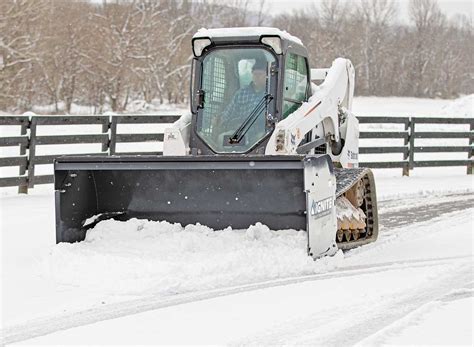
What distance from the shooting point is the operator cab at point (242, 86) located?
24.7ft

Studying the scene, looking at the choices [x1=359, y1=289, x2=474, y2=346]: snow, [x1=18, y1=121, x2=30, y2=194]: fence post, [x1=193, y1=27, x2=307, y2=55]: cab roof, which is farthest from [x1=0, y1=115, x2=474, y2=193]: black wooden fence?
[x1=359, y1=289, x2=474, y2=346]: snow

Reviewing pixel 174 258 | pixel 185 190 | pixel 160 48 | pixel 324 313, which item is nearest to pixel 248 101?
pixel 185 190

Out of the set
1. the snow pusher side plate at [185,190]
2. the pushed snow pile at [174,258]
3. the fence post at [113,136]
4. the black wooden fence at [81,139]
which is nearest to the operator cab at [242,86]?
the snow pusher side plate at [185,190]

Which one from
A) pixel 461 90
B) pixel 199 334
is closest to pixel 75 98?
pixel 199 334

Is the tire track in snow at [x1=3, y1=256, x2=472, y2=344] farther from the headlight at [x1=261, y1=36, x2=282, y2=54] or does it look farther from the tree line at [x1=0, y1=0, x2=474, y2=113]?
the tree line at [x1=0, y1=0, x2=474, y2=113]

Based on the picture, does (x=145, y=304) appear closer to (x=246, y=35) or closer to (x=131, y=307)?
(x=131, y=307)

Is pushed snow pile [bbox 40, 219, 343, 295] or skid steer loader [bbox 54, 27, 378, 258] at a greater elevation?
skid steer loader [bbox 54, 27, 378, 258]

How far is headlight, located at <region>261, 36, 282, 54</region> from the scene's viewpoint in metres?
7.50

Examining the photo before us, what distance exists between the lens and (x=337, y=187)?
7.23 meters

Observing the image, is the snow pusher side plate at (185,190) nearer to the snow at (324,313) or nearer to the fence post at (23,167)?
the snow at (324,313)

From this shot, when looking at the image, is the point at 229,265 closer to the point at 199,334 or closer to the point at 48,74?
the point at 199,334

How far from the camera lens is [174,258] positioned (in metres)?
6.26

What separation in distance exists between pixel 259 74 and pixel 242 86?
0.21 meters

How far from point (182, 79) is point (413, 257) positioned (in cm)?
4206
